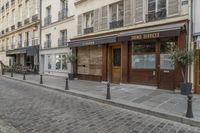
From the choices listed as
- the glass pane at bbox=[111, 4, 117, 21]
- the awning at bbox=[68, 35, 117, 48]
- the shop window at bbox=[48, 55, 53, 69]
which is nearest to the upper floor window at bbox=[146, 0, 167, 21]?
the awning at bbox=[68, 35, 117, 48]

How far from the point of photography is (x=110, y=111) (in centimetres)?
846

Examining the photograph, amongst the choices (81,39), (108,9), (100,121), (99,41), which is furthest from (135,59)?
(100,121)

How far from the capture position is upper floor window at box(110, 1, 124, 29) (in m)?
15.2

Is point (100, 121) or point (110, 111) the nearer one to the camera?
point (100, 121)

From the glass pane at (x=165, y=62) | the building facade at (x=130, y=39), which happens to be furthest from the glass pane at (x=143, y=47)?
the glass pane at (x=165, y=62)

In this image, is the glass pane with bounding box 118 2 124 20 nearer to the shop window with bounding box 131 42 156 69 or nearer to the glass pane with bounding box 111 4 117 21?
the glass pane with bounding box 111 4 117 21

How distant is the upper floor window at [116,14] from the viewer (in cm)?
1520

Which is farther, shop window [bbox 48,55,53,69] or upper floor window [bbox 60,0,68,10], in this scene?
shop window [bbox 48,55,53,69]

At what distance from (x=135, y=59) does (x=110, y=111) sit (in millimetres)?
6089

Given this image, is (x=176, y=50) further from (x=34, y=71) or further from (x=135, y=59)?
(x=34, y=71)

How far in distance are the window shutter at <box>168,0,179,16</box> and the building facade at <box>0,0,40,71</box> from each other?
56.3ft

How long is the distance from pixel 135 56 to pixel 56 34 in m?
10.9

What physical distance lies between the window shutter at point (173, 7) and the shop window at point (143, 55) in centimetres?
179

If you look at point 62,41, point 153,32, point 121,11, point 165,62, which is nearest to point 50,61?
point 62,41
